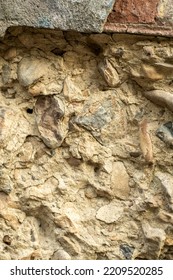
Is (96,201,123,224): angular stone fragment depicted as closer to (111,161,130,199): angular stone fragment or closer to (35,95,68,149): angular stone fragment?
(111,161,130,199): angular stone fragment

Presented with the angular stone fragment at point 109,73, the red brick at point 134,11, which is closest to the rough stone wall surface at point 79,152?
the angular stone fragment at point 109,73

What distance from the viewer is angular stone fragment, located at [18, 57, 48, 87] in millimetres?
1506

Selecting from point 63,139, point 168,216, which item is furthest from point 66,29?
point 168,216

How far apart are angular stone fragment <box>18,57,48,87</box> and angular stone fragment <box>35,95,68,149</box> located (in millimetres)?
65

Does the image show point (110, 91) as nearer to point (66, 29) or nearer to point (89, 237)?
point (66, 29)

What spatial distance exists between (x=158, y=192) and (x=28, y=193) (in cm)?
34

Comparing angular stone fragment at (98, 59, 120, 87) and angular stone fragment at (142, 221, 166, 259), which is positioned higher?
angular stone fragment at (98, 59, 120, 87)

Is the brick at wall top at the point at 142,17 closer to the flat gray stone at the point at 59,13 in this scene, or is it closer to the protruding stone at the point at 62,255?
the flat gray stone at the point at 59,13

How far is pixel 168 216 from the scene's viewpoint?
A: 1.49m

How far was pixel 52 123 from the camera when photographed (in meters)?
1.53

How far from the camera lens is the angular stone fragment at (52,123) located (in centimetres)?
152

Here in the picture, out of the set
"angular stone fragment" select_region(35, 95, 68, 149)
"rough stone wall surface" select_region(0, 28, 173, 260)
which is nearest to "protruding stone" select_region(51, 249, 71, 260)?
"rough stone wall surface" select_region(0, 28, 173, 260)

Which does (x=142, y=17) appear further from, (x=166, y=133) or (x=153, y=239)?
(x=153, y=239)

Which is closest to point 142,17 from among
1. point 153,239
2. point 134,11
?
point 134,11
